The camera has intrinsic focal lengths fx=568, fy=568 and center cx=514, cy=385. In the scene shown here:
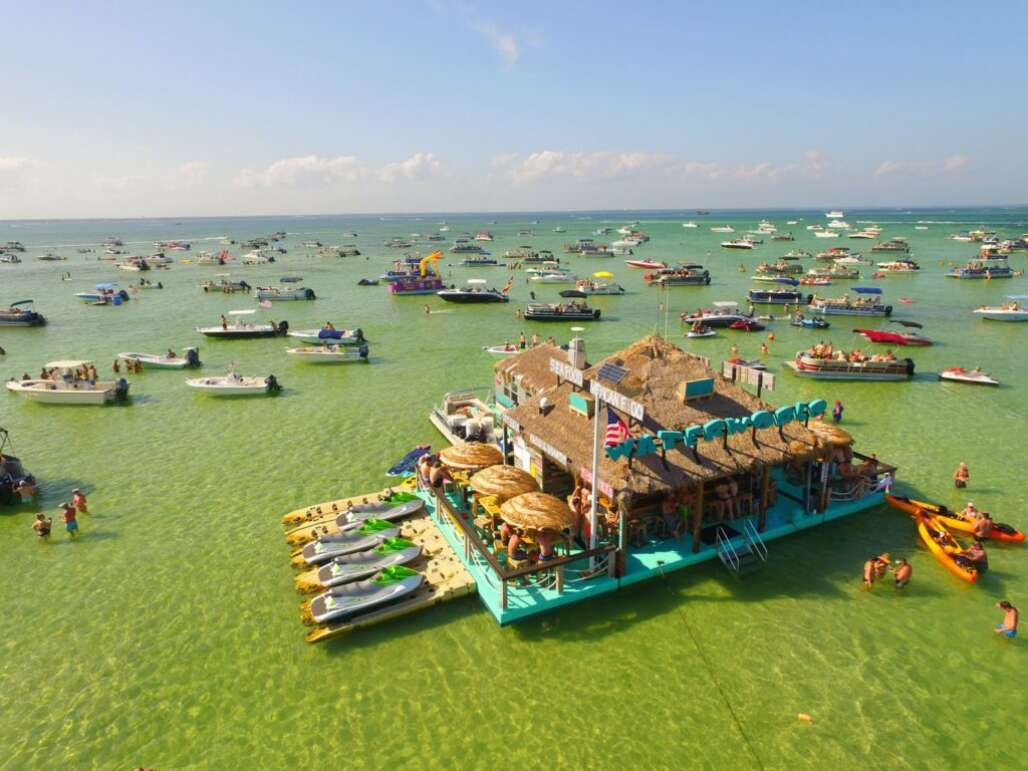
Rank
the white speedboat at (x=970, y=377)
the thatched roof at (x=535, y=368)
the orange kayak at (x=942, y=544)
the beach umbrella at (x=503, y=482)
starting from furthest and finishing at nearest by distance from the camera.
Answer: the white speedboat at (x=970, y=377)
the thatched roof at (x=535, y=368)
the beach umbrella at (x=503, y=482)
the orange kayak at (x=942, y=544)

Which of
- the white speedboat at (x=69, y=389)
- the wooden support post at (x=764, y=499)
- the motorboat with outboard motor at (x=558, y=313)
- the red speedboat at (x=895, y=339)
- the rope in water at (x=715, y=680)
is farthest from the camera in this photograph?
the motorboat with outboard motor at (x=558, y=313)

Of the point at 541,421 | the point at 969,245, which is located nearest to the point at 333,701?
the point at 541,421

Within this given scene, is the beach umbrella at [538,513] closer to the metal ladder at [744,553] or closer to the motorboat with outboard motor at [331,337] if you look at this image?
the metal ladder at [744,553]

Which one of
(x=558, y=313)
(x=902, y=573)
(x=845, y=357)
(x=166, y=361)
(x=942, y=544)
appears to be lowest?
(x=942, y=544)

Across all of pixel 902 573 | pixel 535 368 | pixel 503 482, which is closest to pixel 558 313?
pixel 535 368

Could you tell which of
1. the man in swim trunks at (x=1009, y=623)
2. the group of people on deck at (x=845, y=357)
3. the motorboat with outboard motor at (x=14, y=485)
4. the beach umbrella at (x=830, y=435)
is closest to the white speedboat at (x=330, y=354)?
the motorboat with outboard motor at (x=14, y=485)

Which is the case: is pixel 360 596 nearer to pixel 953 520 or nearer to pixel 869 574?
pixel 869 574

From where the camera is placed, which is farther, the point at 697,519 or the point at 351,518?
the point at 351,518

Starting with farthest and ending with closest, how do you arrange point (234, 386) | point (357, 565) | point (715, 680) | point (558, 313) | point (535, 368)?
point (558, 313), point (234, 386), point (535, 368), point (357, 565), point (715, 680)
